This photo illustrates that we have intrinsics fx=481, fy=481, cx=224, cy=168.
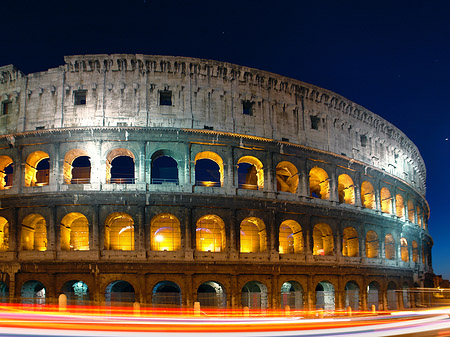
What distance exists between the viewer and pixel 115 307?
2445 cm

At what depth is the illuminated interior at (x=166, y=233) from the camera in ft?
89.6

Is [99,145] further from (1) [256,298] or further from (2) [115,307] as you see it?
(1) [256,298]

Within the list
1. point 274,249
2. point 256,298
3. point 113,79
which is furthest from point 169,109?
point 256,298

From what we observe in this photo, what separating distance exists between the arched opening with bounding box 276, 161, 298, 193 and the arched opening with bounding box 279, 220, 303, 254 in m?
2.23

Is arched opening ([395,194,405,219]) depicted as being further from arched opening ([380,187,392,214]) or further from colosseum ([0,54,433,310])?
colosseum ([0,54,433,310])

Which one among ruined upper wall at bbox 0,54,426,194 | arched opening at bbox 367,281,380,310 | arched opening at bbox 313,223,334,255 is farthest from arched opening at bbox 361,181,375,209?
ruined upper wall at bbox 0,54,426,194

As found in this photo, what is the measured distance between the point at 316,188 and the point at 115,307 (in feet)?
54.6

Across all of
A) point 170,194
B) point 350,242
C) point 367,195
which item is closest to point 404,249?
point 367,195

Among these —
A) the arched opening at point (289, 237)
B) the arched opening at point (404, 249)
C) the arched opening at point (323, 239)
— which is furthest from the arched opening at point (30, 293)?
the arched opening at point (404, 249)

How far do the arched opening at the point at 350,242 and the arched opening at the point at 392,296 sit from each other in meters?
4.19

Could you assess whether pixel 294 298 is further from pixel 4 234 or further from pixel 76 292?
pixel 4 234

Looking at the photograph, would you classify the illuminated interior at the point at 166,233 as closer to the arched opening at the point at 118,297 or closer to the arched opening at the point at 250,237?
the arched opening at the point at 118,297

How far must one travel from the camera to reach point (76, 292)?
88.0 ft

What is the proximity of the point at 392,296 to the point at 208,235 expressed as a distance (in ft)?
48.2
